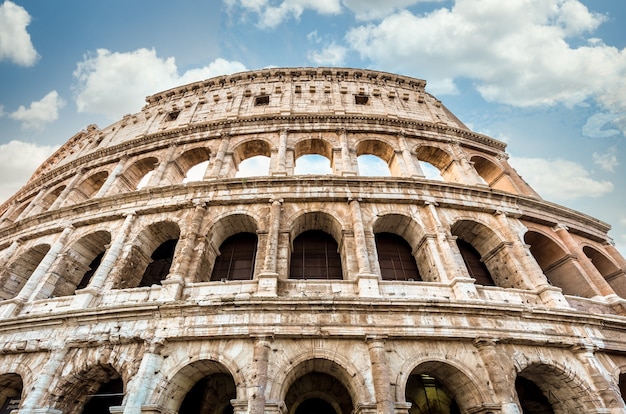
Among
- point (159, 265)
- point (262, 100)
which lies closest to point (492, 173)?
point (262, 100)

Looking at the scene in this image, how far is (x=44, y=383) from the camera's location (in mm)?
6867

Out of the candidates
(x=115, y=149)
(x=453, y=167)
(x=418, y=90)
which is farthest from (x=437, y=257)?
(x=115, y=149)

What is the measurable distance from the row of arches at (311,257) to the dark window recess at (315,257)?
0.03 meters

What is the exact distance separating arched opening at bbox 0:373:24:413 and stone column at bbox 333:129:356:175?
1093 cm

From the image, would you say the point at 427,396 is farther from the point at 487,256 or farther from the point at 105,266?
the point at 105,266

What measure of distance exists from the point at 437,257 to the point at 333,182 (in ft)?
12.8

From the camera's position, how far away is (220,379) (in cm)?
823

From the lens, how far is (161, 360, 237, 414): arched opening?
6.77m

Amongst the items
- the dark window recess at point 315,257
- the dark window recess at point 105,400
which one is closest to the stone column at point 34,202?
the dark window recess at point 105,400

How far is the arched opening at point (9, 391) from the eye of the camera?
303 inches

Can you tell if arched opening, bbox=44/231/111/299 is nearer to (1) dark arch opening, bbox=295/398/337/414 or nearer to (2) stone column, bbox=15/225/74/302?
(2) stone column, bbox=15/225/74/302

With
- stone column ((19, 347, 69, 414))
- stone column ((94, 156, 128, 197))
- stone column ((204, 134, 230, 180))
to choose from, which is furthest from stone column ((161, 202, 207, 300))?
stone column ((94, 156, 128, 197))

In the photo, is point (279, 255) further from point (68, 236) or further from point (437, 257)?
point (68, 236)

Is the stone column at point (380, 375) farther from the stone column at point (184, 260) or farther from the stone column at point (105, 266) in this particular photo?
the stone column at point (105, 266)
